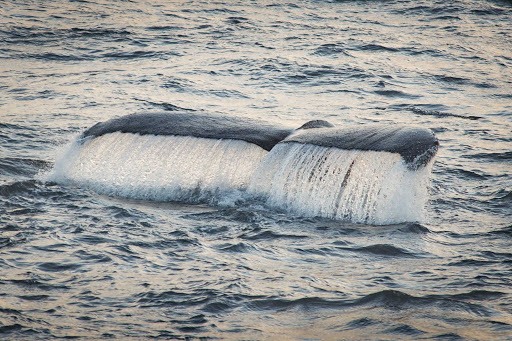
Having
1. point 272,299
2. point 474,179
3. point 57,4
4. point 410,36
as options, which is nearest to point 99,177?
point 272,299

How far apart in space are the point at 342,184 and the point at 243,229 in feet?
3.67

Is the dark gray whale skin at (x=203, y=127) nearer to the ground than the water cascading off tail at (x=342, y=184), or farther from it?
farther from it

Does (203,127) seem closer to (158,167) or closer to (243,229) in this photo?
(158,167)

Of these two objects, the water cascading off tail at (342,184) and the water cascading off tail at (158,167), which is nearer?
the water cascading off tail at (342,184)

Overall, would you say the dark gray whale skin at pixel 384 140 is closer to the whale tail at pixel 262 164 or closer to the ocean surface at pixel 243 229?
the whale tail at pixel 262 164

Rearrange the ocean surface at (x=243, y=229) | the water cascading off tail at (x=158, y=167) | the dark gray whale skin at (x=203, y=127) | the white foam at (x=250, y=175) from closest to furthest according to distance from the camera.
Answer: the ocean surface at (x=243, y=229), the white foam at (x=250, y=175), the dark gray whale skin at (x=203, y=127), the water cascading off tail at (x=158, y=167)

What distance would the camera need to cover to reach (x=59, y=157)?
9.76 meters

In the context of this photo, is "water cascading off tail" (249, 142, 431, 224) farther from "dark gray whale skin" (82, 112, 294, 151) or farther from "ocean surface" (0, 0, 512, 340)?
"dark gray whale skin" (82, 112, 294, 151)

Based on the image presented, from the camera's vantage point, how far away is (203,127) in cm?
852

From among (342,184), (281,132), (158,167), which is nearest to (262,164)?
(281,132)

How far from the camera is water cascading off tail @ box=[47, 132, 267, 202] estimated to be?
Answer: 8.59m

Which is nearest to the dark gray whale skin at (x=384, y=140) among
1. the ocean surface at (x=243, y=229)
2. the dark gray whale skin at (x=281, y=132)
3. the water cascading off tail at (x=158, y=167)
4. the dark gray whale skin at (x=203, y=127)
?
Result: the dark gray whale skin at (x=281, y=132)

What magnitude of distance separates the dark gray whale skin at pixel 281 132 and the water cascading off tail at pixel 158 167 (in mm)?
108

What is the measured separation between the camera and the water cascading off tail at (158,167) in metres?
8.59
